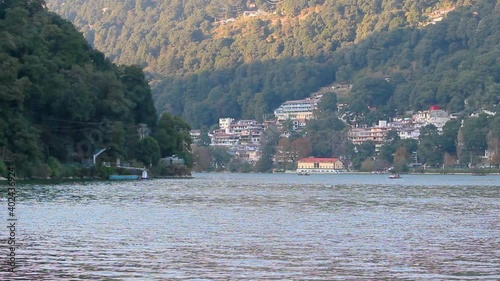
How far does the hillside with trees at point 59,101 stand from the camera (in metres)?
71.4

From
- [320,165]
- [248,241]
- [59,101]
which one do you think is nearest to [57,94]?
[59,101]

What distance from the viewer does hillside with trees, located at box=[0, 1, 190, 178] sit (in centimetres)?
7138

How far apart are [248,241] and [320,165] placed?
163 meters

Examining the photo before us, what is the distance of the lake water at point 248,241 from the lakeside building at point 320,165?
14070 cm

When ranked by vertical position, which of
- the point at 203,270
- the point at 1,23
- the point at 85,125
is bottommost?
the point at 203,270

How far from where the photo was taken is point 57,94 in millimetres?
81000

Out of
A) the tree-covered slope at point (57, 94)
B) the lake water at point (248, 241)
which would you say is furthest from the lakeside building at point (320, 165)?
the lake water at point (248, 241)

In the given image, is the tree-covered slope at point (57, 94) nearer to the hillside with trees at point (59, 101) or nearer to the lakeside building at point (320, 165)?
the hillside with trees at point (59, 101)

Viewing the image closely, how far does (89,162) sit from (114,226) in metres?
52.9

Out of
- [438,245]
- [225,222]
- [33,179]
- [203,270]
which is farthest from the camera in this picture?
[33,179]

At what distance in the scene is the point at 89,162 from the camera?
8856cm

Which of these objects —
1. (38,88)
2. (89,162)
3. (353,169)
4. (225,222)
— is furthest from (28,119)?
(353,169)

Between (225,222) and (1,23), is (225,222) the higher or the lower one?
the lower one

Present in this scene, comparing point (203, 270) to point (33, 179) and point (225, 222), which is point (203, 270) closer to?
point (225, 222)
